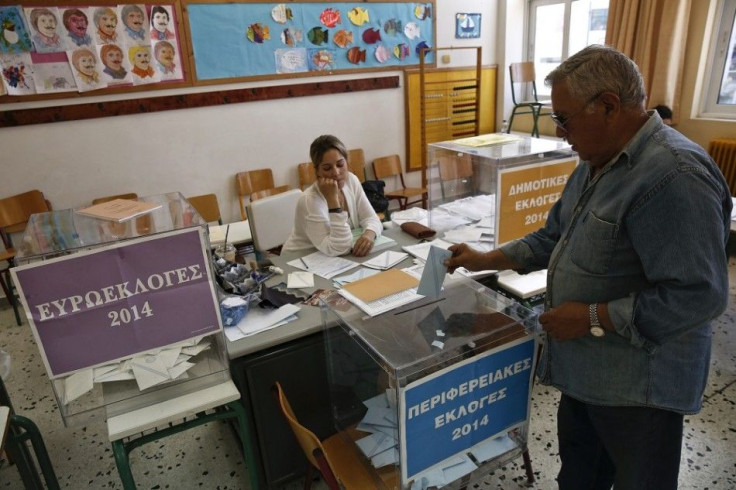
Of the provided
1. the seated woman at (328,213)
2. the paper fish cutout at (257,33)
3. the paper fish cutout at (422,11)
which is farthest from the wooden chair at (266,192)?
the paper fish cutout at (422,11)

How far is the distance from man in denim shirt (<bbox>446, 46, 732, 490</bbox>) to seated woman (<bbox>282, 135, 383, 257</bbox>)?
1.15 metres

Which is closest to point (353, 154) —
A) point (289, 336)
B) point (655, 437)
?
point (289, 336)

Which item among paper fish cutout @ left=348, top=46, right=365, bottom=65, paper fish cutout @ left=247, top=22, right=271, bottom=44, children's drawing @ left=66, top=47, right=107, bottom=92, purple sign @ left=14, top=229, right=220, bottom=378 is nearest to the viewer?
purple sign @ left=14, top=229, right=220, bottom=378

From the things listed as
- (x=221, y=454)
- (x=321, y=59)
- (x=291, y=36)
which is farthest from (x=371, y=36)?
(x=221, y=454)

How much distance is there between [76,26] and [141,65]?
1.48ft

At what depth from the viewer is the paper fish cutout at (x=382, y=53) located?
178 inches

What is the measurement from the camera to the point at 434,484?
1.34 m

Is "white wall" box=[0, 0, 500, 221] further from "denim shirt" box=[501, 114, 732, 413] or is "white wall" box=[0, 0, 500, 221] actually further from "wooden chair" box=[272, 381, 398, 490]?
"denim shirt" box=[501, 114, 732, 413]

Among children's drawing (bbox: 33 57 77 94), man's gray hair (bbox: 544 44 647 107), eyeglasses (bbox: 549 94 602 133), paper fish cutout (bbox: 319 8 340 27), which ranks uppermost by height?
paper fish cutout (bbox: 319 8 340 27)

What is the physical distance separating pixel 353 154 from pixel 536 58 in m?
2.41

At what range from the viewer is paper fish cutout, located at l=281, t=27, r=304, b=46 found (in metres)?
4.04

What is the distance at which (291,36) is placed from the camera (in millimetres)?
4066

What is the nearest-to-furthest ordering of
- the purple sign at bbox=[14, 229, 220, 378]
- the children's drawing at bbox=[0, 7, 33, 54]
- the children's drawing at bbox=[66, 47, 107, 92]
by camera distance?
the purple sign at bbox=[14, 229, 220, 378], the children's drawing at bbox=[0, 7, 33, 54], the children's drawing at bbox=[66, 47, 107, 92]

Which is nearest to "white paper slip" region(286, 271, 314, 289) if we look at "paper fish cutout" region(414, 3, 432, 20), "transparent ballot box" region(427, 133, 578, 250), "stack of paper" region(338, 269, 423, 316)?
"stack of paper" region(338, 269, 423, 316)
